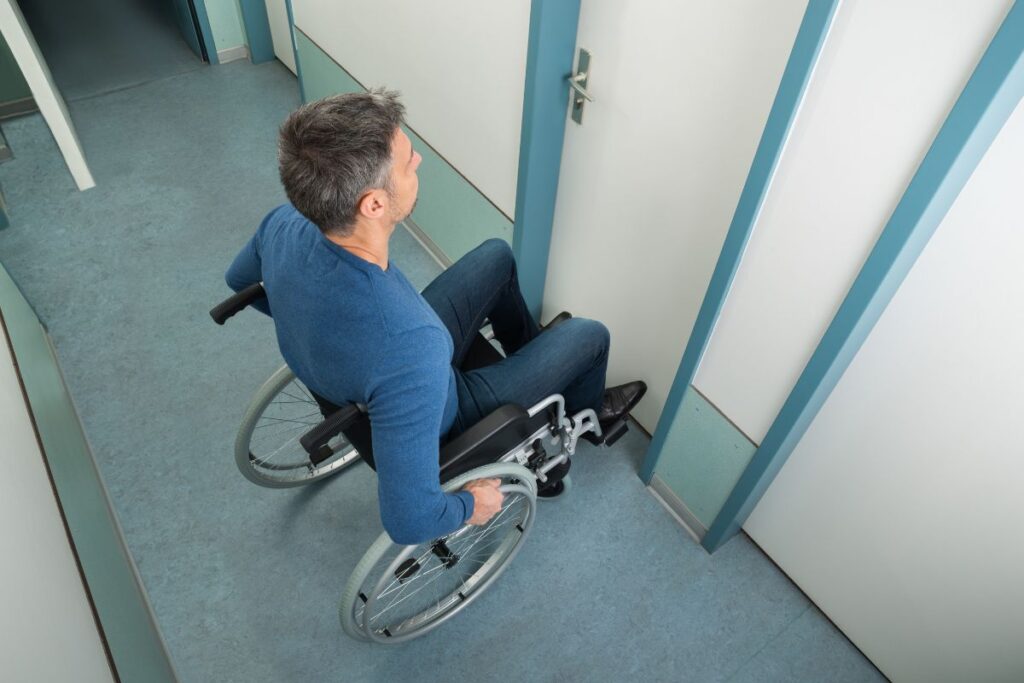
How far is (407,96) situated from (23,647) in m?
2.08

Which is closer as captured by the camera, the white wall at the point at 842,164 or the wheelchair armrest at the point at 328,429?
the white wall at the point at 842,164

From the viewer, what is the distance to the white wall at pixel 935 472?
3.89 ft

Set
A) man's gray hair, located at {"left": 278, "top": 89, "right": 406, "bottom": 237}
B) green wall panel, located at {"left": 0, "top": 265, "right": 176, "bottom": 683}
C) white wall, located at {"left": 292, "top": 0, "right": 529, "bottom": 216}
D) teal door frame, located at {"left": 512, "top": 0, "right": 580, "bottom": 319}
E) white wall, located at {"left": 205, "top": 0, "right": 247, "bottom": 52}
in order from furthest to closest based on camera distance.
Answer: white wall, located at {"left": 205, "top": 0, "right": 247, "bottom": 52}
white wall, located at {"left": 292, "top": 0, "right": 529, "bottom": 216}
teal door frame, located at {"left": 512, "top": 0, "right": 580, "bottom": 319}
green wall panel, located at {"left": 0, "top": 265, "right": 176, "bottom": 683}
man's gray hair, located at {"left": 278, "top": 89, "right": 406, "bottom": 237}

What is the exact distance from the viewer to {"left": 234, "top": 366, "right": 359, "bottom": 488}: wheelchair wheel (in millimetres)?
1859

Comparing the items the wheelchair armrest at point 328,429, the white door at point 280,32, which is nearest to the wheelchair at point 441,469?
the wheelchair armrest at point 328,429

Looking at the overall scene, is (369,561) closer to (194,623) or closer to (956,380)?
(194,623)

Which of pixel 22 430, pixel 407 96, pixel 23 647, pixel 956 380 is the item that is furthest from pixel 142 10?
pixel 956 380

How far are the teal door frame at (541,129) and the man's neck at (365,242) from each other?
2.37ft

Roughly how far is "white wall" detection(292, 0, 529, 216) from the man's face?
73 cm

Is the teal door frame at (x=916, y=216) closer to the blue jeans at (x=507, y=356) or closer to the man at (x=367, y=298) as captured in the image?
the blue jeans at (x=507, y=356)

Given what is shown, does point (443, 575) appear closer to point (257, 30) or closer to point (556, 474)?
point (556, 474)

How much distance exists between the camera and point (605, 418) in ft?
6.94

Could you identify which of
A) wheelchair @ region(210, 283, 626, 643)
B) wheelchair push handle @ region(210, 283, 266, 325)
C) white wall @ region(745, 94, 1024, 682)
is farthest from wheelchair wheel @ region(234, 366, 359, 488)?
white wall @ region(745, 94, 1024, 682)

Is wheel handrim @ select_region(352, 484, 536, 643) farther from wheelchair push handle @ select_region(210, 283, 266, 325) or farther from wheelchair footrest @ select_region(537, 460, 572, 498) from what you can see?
wheelchair push handle @ select_region(210, 283, 266, 325)
